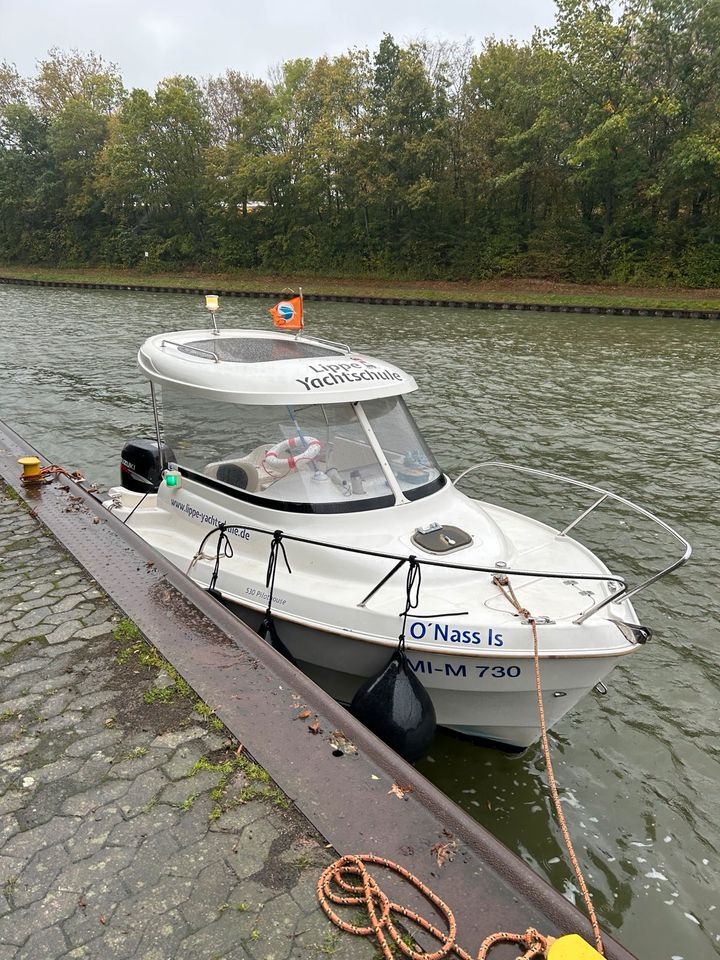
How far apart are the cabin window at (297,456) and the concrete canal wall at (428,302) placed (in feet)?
91.7

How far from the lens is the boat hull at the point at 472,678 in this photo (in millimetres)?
4625

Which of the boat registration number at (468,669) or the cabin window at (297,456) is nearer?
the boat registration number at (468,669)

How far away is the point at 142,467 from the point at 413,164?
4564 cm

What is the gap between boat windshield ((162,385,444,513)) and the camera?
227 inches

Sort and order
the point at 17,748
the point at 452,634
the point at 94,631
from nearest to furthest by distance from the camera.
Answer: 1. the point at 17,748
2. the point at 452,634
3. the point at 94,631

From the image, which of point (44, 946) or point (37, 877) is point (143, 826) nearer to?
point (37, 877)

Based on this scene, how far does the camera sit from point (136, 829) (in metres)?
3.30

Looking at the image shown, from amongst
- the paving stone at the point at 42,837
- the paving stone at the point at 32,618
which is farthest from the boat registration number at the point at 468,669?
the paving stone at the point at 32,618

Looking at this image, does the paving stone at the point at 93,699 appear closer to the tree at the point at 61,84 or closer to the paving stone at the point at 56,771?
the paving stone at the point at 56,771

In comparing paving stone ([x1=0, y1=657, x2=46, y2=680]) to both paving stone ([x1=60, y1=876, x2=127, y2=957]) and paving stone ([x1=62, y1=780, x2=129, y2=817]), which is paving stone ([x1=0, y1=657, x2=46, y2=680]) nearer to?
paving stone ([x1=62, y1=780, x2=129, y2=817])

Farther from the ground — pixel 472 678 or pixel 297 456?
pixel 297 456

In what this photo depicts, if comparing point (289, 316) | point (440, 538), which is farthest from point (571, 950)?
point (289, 316)

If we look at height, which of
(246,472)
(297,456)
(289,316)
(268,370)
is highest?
(289,316)

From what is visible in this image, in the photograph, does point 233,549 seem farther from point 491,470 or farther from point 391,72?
point 391,72
